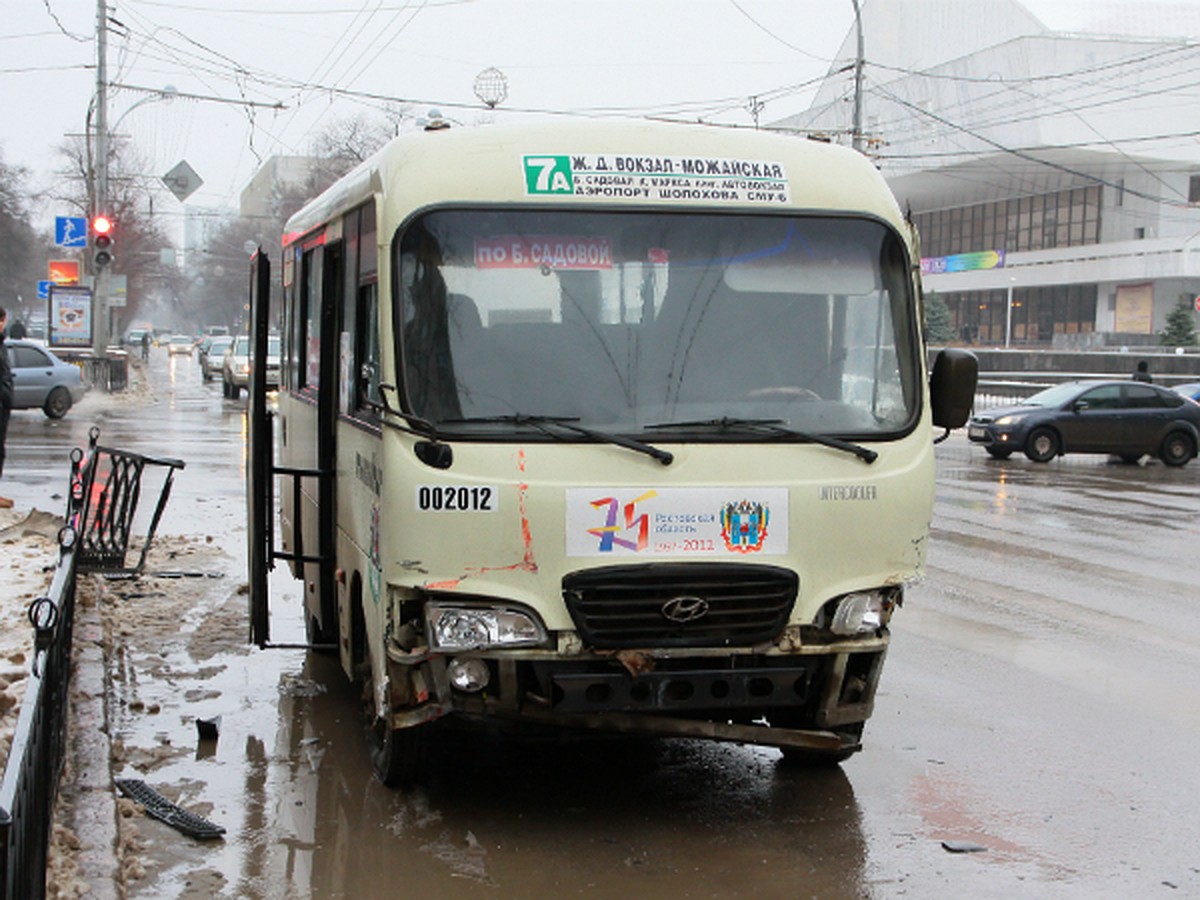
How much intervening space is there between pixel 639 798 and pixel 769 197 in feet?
8.25

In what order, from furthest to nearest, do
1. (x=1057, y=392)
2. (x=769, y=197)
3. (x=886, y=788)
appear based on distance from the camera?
(x=1057, y=392) < (x=886, y=788) < (x=769, y=197)

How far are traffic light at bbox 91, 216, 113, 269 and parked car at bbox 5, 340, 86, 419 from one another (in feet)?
18.2

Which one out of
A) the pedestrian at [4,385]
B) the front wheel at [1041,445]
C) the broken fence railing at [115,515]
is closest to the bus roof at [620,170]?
the broken fence railing at [115,515]

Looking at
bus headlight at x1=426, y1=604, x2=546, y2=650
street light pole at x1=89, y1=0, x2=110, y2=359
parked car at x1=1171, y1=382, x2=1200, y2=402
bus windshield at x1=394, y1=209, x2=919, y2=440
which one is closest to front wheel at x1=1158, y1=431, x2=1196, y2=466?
parked car at x1=1171, y1=382, x2=1200, y2=402

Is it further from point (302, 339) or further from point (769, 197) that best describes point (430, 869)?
point (302, 339)

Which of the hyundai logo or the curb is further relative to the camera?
the hyundai logo

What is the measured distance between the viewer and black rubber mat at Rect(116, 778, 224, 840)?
5.75m

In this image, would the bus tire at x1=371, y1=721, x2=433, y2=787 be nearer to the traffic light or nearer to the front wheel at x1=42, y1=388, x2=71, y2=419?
the front wheel at x1=42, y1=388, x2=71, y2=419

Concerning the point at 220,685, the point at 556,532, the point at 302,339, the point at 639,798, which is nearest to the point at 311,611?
the point at 220,685

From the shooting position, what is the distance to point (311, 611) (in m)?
8.78

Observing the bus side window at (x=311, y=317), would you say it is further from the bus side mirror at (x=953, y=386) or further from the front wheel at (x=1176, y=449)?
the front wheel at (x=1176, y=449)

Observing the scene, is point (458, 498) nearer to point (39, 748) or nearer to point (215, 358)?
point (39, 748)

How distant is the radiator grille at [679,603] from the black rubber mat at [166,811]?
1.65 metres

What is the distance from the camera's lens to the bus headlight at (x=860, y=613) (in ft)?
19.0
